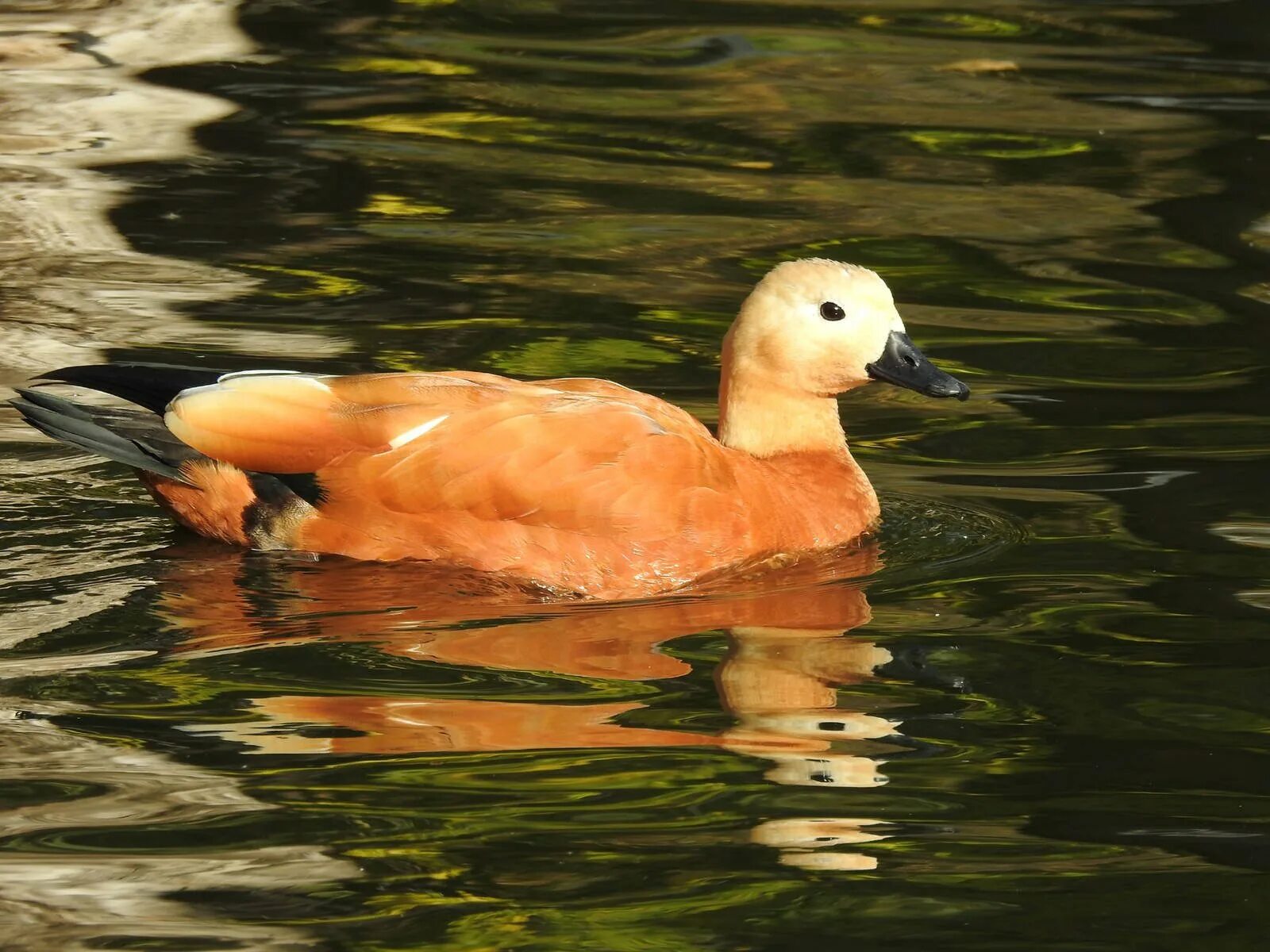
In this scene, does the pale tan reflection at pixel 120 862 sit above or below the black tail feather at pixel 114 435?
below

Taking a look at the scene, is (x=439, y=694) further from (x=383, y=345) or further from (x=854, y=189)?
(x=854, y=189)

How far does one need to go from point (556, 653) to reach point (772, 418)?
1.84 m

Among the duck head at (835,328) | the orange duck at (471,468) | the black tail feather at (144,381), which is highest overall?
the duck head at (835,328)

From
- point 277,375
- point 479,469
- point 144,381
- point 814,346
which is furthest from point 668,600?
point 144,381

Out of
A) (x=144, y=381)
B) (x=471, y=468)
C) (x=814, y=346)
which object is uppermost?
(x=814, y=346)

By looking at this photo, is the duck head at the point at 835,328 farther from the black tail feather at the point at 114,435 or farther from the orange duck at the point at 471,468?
the black tail feather at the point at 114,435

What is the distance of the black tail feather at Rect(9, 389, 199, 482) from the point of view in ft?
24.4

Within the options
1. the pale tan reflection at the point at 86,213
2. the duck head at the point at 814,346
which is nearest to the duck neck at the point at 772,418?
the duck head at the point at 814,346

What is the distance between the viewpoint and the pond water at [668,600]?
5.01 metres

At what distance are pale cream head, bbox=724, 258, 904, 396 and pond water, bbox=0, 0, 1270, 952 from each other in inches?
27.7

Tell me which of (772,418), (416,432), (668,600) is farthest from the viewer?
(772,418)

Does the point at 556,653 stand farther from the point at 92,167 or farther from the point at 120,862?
the point at 92,167

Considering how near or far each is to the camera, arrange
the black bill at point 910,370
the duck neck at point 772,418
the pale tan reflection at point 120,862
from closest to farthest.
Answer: the pale tan reflection at point 120,862, the black bill at point 910,370, the duck neck at point 772,418

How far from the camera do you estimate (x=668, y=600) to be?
7.18 m
